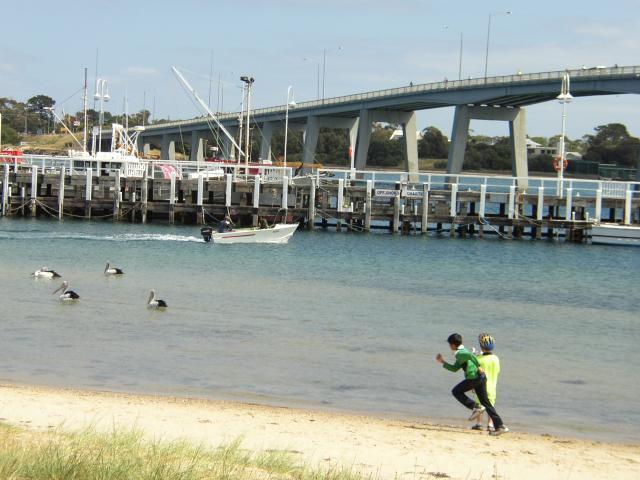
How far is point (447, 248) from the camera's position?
55906 mm

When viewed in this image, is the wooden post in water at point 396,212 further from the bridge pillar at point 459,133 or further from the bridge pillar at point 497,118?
the bridge pillar at point 459,133

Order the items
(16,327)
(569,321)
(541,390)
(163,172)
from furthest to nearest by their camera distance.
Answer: (163,172) < (569,321) < (16,327) < (541,390)

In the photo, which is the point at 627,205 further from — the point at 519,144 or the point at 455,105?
the point at 455,105

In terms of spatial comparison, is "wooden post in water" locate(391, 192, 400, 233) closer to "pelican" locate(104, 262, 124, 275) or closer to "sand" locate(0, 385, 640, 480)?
"pelican" locate(104, 262, 124, 275)

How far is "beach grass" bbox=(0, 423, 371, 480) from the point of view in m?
10.7

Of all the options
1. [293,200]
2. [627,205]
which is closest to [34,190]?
[293,200]

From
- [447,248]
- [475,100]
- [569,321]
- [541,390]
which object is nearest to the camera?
[541,390]

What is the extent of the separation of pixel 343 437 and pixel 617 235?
48.9 m

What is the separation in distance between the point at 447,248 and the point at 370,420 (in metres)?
39.5

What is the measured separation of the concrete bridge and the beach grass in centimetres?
6796

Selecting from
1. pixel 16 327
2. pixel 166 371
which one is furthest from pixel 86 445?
pixel 16 327

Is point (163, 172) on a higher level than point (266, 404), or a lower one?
higher

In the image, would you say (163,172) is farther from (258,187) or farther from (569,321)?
(569,321)

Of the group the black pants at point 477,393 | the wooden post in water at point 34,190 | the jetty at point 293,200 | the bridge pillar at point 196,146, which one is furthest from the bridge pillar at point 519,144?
the black pants at point 477,393
